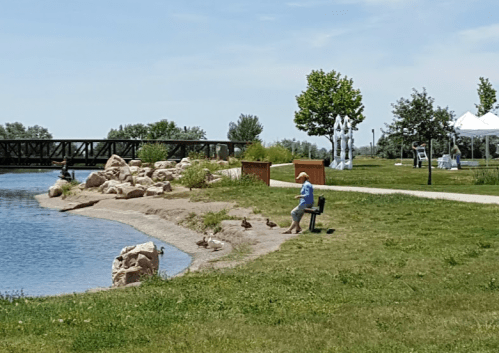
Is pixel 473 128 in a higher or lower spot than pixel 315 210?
higher

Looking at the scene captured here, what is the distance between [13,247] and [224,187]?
1256cm

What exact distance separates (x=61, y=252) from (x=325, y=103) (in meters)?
44.6

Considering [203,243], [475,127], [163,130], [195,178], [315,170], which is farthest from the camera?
[163,130]

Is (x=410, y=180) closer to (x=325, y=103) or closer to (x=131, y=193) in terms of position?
(x=131, y=193)

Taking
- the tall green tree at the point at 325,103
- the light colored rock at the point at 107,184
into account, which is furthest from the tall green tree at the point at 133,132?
the light colored rock at the point at 107,184

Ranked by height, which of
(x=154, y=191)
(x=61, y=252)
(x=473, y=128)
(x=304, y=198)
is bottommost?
(x=61, y=252)

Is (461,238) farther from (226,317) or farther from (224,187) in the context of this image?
(224,187)

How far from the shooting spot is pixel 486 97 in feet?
252

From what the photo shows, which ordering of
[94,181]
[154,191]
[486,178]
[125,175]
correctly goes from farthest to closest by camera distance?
[125,175]
[94,181]
[154,191]
[486,178]

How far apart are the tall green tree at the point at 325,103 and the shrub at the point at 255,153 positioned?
10.9m

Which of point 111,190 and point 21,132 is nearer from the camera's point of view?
point 111,190

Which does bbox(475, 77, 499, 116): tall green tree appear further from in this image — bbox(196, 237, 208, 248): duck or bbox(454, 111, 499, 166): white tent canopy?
bbox(196, 237, 208, 248): duck

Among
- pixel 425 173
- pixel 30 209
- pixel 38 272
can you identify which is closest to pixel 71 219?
pixel 30 209

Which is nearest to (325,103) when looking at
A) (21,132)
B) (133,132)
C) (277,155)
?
(277,155)
